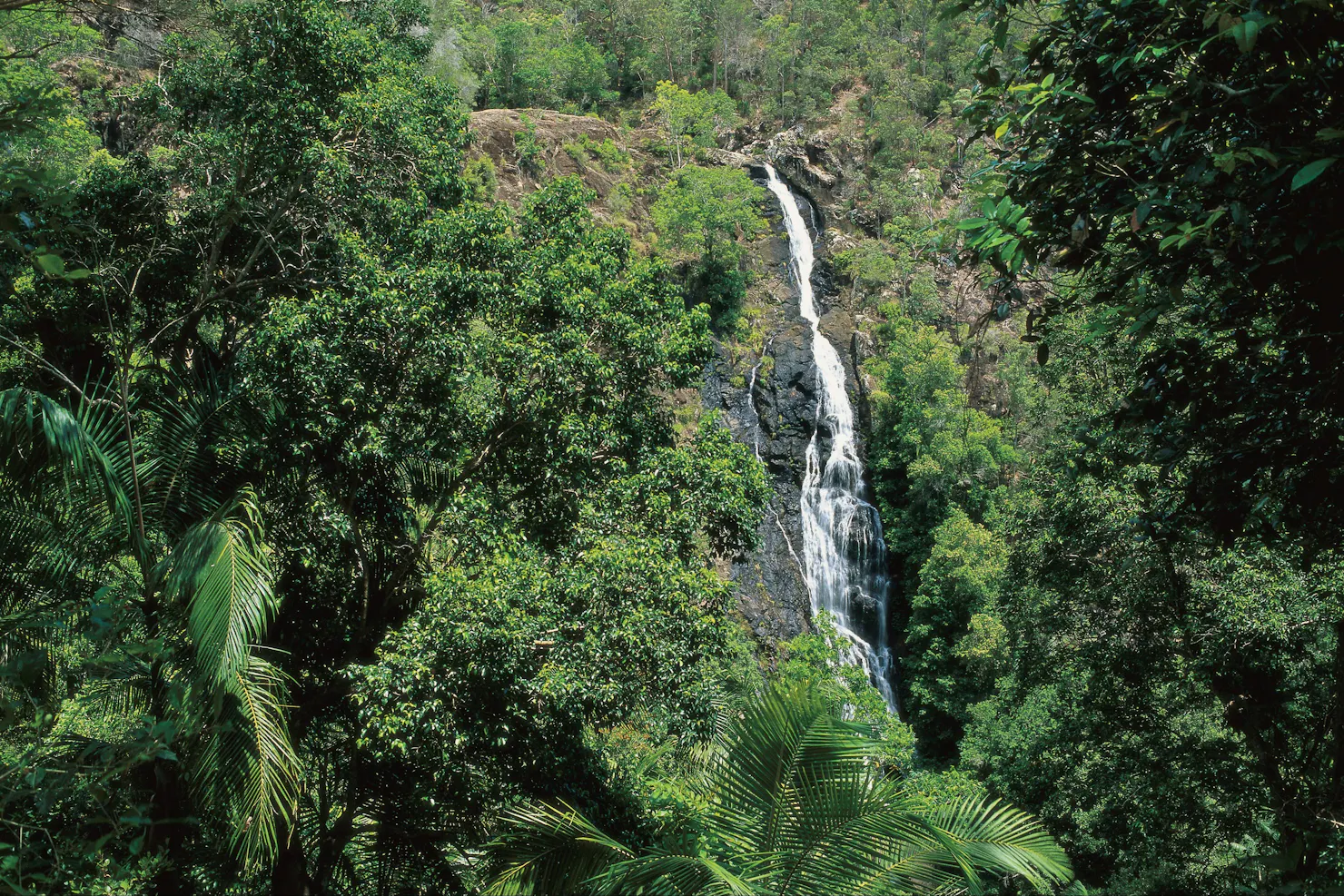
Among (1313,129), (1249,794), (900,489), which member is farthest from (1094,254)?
(900,489)

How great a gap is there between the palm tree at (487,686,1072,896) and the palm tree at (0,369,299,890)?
2382 millimetres

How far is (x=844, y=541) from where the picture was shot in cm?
2567

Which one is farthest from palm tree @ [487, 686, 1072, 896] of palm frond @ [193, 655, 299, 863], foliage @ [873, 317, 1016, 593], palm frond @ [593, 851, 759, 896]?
foliage @ [873, 317, 1016, 593]

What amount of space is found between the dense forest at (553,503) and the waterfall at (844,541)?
9.46 metres

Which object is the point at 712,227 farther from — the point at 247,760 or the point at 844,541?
the point at 247,760

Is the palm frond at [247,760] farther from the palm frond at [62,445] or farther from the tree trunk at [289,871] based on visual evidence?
the palm frond at [62,445]

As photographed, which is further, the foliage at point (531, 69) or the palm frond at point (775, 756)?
the foliage at point (531, 69)

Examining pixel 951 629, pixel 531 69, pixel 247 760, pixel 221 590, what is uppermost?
pixel 531 69

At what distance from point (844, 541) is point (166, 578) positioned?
21.3 m

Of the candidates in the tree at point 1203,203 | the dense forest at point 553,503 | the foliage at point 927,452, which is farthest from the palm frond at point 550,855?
the foliage at point 927,452

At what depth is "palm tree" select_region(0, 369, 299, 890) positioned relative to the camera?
221 inches

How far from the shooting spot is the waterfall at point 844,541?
24.5m

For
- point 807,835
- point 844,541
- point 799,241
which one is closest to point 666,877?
point 807,835

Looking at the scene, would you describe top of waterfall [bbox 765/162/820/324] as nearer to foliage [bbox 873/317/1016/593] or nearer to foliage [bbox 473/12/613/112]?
foliage [bbox 873/317/1016/593]
